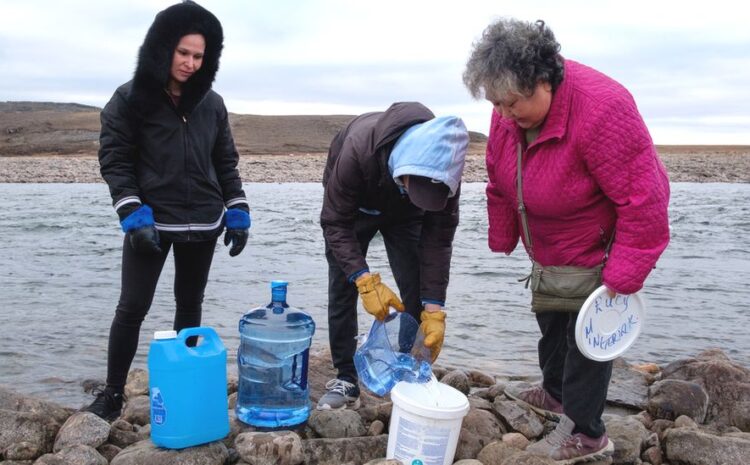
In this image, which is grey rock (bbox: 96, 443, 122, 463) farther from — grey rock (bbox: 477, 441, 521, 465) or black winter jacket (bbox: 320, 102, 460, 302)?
grey rock (bbox: 477, 441, 521, 465)

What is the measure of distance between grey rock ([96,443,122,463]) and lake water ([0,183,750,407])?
5.66 ft

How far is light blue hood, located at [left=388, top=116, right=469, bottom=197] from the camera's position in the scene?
355 cm

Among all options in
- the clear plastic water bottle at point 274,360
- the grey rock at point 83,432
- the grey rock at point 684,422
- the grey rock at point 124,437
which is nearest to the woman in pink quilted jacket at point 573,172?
the grey rock at point 684,422

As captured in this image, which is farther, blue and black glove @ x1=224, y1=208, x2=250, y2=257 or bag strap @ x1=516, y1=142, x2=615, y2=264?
blue and black glove @ x1=224, y1=208, x2=250, y2=257

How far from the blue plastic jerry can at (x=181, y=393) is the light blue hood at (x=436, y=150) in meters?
1.28

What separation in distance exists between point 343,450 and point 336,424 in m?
0.27

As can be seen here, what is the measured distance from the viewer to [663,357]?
6.93 meters

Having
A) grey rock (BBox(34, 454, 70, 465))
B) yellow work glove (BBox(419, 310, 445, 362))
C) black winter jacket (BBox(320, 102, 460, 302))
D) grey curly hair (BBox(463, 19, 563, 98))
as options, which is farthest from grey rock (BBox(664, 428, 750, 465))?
grey rock (BBox(34, 454, 70, 465))

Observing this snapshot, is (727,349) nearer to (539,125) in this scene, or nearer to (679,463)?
(679,463)

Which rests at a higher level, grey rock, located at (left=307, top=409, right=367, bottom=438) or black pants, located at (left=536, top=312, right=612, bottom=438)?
black pants, located at (left=536, top=312, right=612, bottom=438)

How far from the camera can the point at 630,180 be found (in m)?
3.24

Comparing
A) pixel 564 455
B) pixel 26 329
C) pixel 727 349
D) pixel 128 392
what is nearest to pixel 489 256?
pixel 727 349

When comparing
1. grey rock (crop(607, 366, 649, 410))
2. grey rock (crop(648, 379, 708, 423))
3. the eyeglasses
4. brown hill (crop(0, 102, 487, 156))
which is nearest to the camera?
the eyeglasses

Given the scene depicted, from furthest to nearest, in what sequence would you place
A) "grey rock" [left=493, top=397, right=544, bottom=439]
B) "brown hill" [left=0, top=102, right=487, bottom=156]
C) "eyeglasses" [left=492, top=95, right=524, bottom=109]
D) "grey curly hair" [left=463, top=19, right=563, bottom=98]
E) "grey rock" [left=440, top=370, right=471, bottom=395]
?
1. "brown hill" [left=0, top=102, right=487, bottom=156]
2. "grey rock" [left=440, top=370, right=471, bottom=395]
3. "grey rock" [left=493, top=397, right=544, bottom=439]
4. "eyeglasses" [left=492, top=95, right=524, bottom=109]
5. "grey curly hair" [left=463, top=19, right=563, bottom=98]
